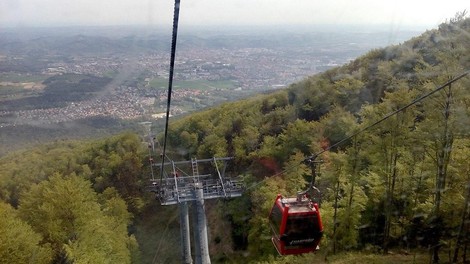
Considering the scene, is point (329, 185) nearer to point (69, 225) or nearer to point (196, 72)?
point (69, 225)

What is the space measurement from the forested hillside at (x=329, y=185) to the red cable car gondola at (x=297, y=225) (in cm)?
147

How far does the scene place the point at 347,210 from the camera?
46.2 feet

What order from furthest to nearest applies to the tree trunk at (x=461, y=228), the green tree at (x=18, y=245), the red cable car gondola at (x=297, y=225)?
the green tree at (x=18, y=245), the tree trunk at (x=461, y=228), the red cable car gondola at (x=297, y=225)

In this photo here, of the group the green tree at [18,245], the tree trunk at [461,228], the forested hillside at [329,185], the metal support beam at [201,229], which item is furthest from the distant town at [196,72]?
the green tree at [18,245]

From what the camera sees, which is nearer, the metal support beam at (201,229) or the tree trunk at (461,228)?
the tree trunk at (461,228)

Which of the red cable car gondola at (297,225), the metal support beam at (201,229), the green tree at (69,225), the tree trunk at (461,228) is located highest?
the red cable car gondola at (297,225)

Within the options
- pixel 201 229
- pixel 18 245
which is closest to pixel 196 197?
pixel 201 229

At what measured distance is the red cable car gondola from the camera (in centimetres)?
741

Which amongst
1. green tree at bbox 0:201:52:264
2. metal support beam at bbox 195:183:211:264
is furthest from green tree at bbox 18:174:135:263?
metal support beam at bbox 195:183:211:264

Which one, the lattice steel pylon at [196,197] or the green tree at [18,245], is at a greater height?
the lattice steel pylon at [196,197]

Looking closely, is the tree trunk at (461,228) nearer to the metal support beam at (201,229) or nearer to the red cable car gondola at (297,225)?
the red cable car gondola at (297,225)

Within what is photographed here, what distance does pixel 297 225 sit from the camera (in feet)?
24.6

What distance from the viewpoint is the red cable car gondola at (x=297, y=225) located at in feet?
24.3

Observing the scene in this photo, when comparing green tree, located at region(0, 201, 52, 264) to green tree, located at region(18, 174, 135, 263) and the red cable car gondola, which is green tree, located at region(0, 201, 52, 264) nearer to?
green tree, located at region(18, 174, 135, 263)
